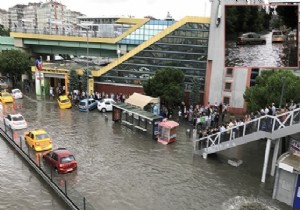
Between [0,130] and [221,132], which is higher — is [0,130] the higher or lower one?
the lower one

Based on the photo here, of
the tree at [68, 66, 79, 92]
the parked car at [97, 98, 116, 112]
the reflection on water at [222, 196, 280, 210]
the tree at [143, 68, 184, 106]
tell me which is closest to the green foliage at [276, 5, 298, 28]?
the tree at [143, 68, 184, 106]

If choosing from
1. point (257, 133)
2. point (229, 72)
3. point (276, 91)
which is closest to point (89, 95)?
point (229, 72)

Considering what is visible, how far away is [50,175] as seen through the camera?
20.0 m

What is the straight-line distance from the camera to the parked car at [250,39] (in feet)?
108

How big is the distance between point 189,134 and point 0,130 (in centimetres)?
1766

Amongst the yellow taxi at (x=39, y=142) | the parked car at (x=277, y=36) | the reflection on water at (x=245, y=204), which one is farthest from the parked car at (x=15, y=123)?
the parked car at (x=277, y=36)

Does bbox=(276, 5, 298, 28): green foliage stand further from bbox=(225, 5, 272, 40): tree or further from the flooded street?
the flooded street

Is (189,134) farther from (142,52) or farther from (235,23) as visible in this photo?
(142,52)

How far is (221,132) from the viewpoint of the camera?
2294 cm

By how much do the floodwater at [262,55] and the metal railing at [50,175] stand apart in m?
21.8

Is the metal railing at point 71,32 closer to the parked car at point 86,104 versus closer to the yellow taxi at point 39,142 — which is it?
the parked car at point 86,104

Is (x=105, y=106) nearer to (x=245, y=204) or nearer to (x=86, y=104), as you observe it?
(x=86, y=104)

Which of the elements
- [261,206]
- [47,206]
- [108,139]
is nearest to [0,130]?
[108,139]

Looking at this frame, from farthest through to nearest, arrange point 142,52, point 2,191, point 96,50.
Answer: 1. point 96,50
2. point 142,52
3. point 2,191
